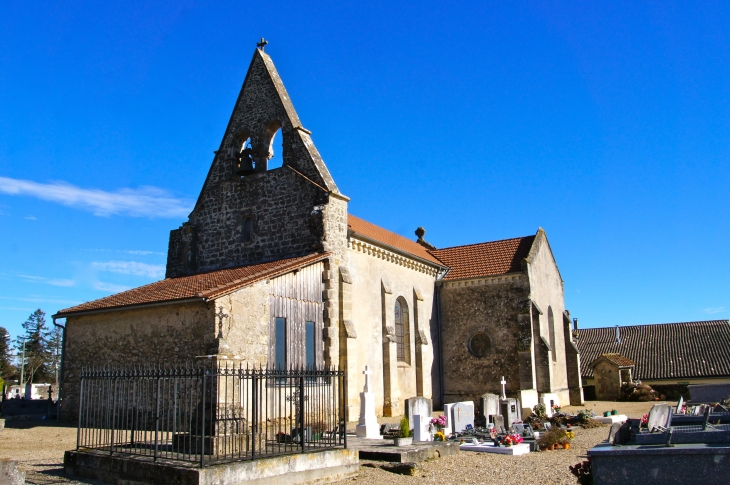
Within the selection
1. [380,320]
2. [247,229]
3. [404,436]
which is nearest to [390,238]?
[380,320]

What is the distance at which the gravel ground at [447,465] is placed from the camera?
11.3m

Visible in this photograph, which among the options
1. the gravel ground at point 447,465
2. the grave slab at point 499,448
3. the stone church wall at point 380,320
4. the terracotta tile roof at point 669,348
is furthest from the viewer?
the terracotta tile roof at point 669,348

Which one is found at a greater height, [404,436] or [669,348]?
[669,348]

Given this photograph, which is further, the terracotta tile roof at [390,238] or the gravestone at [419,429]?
the terracotta tile roof at [390,238]

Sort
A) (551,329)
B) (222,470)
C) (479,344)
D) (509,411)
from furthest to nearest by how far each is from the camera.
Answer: (551,329)
(479,344)
(509,411)
(222,470)

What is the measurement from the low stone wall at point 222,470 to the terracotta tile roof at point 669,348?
104 feet

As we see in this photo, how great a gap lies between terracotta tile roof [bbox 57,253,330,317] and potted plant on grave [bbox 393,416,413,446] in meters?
5.64

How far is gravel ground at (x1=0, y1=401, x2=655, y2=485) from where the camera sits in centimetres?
1127

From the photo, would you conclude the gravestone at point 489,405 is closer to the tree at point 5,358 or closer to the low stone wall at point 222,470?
the low stone wall at point 222,470

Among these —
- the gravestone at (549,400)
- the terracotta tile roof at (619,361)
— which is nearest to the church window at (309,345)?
the gravestone at (549,400)

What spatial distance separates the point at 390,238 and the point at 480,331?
586 cm

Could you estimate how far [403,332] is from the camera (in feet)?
84.7

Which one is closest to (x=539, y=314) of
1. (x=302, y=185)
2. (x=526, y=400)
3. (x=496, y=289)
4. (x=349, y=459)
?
(x=496, y=289)

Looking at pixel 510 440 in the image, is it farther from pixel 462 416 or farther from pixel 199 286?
pixel 199 286
